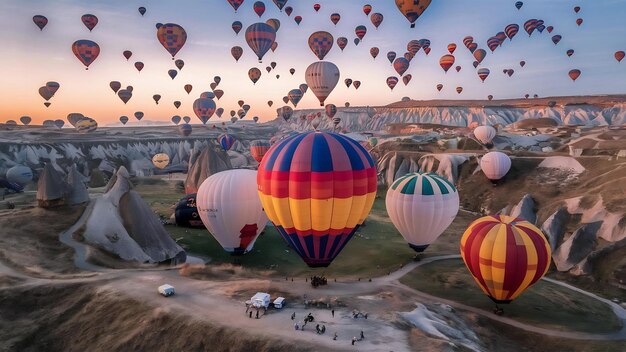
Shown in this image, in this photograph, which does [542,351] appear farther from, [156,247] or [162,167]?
[162,167]

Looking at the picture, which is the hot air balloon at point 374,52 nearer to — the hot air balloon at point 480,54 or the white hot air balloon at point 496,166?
the hot air balloon at point 480,54

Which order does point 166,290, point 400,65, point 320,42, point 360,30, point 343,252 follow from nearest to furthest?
1. point 166,290
2. point 343,252
3. point 320,42
4. point 360,30
5. point 400,65

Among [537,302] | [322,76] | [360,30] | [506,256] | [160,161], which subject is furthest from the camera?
[160,161]

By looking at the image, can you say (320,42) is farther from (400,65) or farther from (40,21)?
(40,21)

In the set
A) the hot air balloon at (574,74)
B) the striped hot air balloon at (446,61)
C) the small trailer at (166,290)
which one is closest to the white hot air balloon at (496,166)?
the striped hot air balloon at (446,61)

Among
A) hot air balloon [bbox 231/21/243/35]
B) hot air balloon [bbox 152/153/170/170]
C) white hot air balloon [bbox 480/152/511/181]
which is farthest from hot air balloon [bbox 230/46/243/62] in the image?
white hot air balloon [bbox 480/152/511/181]

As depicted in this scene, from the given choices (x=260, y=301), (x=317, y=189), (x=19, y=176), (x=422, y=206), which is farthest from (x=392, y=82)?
(x=260, y=301)

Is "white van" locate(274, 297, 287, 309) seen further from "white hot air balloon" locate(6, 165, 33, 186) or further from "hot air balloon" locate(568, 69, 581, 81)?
"hot air balloon" locate(568, 69, 581, 81)
